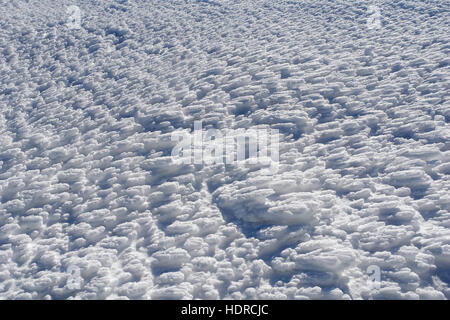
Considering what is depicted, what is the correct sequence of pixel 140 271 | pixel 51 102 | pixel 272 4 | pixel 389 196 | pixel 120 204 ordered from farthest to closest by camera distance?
pixel 272 4
pixel 51 102
pixel 120 204
pixel 389 196
pixel 140 271

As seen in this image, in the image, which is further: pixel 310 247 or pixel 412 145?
pixel 412 145

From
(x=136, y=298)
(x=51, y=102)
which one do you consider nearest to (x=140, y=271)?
(x=136, y=298)

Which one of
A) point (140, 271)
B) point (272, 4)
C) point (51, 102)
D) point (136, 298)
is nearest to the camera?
point (136, 298)

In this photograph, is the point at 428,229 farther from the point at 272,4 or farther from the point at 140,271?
the point at 272,4
